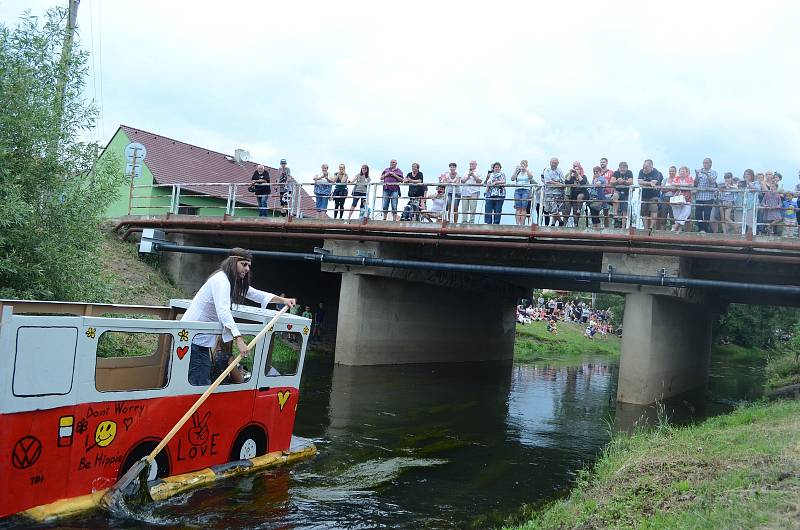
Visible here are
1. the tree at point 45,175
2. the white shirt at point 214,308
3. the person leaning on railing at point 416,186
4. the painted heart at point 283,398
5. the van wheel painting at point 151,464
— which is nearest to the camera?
the van wheel painting at point 151,464

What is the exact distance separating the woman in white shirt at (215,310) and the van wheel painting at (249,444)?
45.1 inches

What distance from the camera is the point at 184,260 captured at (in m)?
26.1

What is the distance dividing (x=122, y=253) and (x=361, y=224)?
9.80 meters

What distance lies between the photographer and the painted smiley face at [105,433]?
280 inches

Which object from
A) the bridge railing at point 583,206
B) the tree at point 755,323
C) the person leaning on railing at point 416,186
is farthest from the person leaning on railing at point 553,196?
the tree at point 755,323

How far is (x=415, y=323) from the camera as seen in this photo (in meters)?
25.3

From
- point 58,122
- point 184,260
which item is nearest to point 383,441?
point 58,122

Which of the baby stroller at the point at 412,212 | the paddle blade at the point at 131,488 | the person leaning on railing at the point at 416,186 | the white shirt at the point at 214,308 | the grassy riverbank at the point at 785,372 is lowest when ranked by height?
the paddle blade at the point at 131,488

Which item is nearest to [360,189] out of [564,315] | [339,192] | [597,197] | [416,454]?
[339,192]

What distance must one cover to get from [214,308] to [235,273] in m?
0.50

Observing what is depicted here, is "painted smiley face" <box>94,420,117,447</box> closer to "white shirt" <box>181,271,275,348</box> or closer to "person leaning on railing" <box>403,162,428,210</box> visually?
"white shirt" <box>181,271,275,348</box>

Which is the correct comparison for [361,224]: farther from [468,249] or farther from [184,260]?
[184,260]

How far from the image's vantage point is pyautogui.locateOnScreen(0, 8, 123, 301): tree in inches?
472

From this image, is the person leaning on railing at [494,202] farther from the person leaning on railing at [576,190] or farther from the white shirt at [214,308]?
the white shirt at [214,308]
